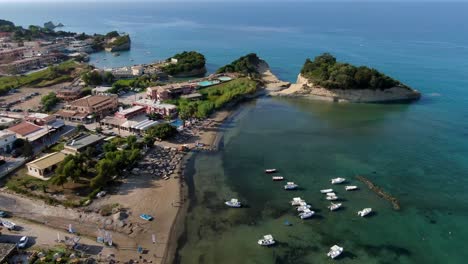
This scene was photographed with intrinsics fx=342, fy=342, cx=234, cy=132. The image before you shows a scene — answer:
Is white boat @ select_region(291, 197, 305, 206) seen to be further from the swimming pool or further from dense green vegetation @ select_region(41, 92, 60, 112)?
dense green vegetation @ select_region(41, 92, 60, 112)

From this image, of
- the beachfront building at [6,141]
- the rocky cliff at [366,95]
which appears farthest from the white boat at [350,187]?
the beachfront building at [6,141]

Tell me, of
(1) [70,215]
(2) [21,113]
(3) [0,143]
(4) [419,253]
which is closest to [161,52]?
(2) [21,113]

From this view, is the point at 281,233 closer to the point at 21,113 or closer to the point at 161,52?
the point at 21,113

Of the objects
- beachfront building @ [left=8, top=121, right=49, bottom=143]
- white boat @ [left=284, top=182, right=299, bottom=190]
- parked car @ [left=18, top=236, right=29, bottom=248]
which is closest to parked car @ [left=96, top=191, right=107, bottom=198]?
parked car @ [left=18, top=236, right=29, bottom=248]

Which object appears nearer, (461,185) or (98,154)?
(461,185)

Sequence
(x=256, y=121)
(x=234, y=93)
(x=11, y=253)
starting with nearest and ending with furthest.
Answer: (x=11, y=253), (x=256, y=121), (x=234, y=93)

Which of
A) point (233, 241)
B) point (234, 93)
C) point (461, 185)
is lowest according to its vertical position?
point (233, 241)

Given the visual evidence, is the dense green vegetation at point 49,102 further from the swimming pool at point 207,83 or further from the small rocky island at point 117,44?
the small rocky island at point 117,44
